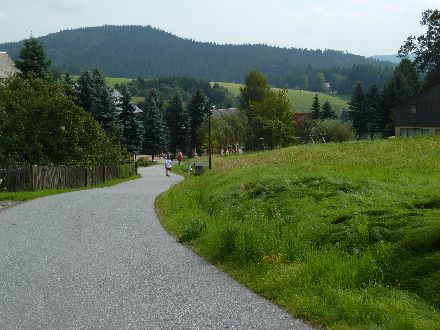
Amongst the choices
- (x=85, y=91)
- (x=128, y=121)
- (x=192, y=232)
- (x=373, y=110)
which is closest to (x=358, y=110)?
(x=373, y=110)

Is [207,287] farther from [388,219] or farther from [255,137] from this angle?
[255,137]

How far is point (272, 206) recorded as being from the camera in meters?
16.2

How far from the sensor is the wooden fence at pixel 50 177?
29.1 m

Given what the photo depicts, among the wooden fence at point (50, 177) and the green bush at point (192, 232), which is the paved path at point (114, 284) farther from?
the wooden fence at point (50, 177)

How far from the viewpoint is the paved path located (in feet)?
25.6

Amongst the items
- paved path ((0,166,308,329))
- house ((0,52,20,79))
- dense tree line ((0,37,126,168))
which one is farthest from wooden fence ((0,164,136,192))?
house ((0,52,20,79))

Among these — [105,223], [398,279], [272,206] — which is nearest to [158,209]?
[105,223]

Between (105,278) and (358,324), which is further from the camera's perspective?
(105,278)

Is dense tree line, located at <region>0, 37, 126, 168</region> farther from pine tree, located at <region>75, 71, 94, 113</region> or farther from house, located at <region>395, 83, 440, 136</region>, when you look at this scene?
house, located at <region>395, 83, 440, 136</region>

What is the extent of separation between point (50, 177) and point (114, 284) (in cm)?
2330

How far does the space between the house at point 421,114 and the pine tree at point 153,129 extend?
43.1 m

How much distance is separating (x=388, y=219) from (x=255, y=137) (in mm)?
68587

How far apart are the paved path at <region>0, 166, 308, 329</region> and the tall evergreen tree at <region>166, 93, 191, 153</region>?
82123mm

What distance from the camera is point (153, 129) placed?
306ft
